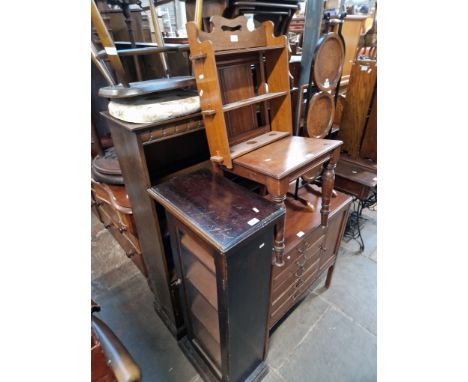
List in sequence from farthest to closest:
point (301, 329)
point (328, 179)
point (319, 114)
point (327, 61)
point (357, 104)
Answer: point (357, 104) → point (301, 329) → point (319, 114) → point (327, 61) → point (328, 179)

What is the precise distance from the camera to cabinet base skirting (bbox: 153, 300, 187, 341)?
1550mm

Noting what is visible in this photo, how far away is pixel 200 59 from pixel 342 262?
1.94m

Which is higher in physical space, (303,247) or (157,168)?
(157,168)

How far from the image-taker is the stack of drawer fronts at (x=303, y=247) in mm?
1290

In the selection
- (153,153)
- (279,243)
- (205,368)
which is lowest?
(205,368)

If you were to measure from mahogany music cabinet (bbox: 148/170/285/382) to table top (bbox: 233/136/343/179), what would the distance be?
127 mm

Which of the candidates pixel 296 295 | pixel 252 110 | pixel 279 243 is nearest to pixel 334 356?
pixel 296 295

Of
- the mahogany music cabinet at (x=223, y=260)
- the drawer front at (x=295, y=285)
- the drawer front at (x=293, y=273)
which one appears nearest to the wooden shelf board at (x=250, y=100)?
the mahogany music cabinet at (x=223, y=260)

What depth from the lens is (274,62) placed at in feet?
3.71

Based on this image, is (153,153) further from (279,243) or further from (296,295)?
(296,295)

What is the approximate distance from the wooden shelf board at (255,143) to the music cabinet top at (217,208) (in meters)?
0.14

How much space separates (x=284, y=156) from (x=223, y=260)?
47 centimetres

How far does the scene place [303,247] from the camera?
1331mm

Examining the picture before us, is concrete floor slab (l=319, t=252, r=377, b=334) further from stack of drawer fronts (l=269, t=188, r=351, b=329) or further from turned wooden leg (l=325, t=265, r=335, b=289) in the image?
stack of drawer fronts (l=269, t=188, r=351, b=329)
